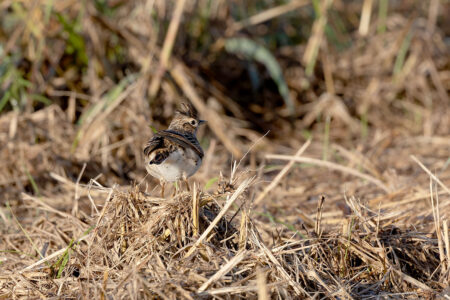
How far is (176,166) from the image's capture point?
3512 millimetres

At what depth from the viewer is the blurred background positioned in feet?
16.7

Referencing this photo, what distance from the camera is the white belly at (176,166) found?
348cm

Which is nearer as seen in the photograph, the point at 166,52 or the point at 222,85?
the point at 166,52

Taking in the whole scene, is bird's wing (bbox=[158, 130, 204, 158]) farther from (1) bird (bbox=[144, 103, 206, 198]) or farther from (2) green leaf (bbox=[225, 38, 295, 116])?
(2) green leaf (bbox=[225, 38, 295, 116])

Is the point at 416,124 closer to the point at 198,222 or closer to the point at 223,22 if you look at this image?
the point at 223,22

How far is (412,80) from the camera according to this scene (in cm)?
681

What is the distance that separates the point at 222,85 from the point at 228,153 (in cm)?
114

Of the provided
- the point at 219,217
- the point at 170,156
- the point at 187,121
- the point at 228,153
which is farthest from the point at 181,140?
the point at 228,153

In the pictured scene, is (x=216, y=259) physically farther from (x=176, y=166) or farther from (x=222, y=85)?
(x=222, y=85)

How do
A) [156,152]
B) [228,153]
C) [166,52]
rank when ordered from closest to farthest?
[156,152], [166,52], [228,153]

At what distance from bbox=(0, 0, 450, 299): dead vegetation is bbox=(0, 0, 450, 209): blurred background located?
2 cm

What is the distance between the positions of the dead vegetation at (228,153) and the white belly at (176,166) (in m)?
0.22

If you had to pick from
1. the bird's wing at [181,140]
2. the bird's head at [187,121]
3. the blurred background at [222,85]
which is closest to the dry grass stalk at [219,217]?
the bird's wing at [181,140]

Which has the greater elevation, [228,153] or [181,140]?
[181,140]
